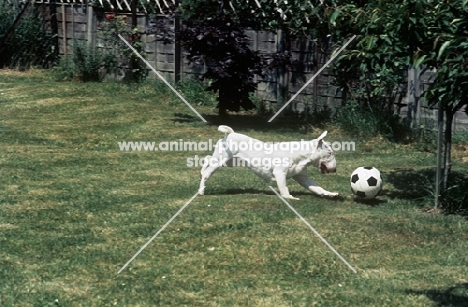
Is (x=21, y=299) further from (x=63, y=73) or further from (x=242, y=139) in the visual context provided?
(x=63, y=73)

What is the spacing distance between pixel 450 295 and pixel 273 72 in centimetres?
950

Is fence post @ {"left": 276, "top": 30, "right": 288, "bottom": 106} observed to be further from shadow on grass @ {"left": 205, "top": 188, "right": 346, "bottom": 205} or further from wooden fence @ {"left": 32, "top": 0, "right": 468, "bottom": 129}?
shadow on grass @ {"left": 205, "top": 188, "right": 346, "bottom": 205}

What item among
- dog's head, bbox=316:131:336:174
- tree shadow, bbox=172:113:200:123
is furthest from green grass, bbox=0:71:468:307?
tree shadow, bbox=172:113:200:123

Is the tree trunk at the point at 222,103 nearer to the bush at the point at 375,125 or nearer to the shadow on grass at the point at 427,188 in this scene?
the bush at the point at 375,125

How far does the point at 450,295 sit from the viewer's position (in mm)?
7023

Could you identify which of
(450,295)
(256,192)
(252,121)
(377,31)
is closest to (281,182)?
(256,192)

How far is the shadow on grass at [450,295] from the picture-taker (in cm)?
685

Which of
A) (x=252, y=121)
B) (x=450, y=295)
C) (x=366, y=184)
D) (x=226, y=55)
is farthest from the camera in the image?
(x=252, y=121)

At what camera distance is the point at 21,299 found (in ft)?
22.4

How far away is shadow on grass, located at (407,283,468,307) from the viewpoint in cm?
685

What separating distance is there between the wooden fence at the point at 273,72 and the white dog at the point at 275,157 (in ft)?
14.2

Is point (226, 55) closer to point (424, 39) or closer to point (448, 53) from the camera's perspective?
point (424, 39)

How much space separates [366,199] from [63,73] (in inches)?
442

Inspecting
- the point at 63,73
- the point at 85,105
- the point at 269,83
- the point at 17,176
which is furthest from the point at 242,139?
the point at 63,73
